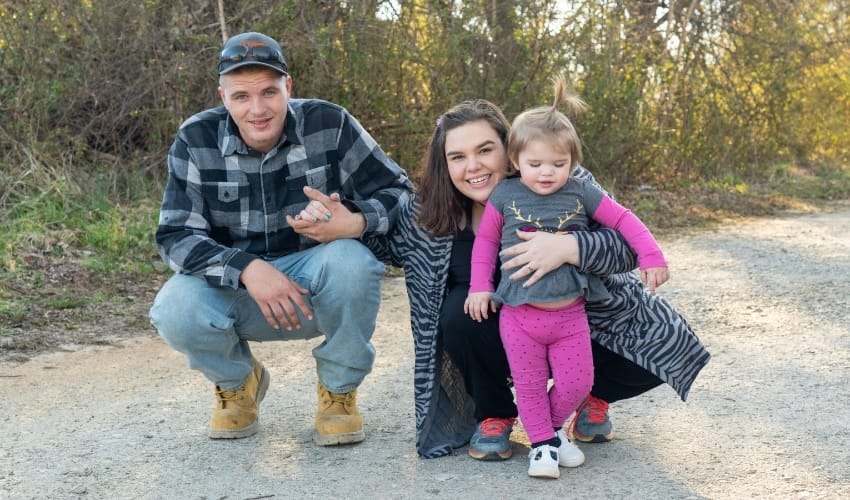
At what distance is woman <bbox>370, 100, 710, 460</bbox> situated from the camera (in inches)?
128

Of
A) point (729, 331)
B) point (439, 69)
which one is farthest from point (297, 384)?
point (439, 69)

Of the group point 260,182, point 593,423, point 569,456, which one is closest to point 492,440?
point 569,456

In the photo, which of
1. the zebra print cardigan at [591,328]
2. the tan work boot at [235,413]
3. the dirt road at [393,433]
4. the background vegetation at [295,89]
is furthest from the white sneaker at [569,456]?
the background vegetation at [295,89]

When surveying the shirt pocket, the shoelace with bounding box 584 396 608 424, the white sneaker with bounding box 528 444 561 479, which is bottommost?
the white sneaker with bounding box 528 444 561 479

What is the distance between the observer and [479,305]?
3182 mm

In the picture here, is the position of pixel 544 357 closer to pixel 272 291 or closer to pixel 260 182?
pixel 272 291

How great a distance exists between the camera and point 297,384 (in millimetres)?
4305

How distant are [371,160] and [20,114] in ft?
14.2

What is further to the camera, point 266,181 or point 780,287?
point 780,287

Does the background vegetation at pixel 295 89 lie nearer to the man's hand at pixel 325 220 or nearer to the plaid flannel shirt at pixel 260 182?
the plaid flannel shirt at pixel 260 182

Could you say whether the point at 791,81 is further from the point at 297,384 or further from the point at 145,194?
the point at 297,384

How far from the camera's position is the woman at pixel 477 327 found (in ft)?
10.6

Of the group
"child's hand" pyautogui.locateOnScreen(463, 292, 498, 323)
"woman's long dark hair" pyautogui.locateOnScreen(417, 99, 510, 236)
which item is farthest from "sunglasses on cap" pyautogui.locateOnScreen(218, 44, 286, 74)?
"child's hand" pyautogui.locateOnScreen(463, 292, 498, 323)

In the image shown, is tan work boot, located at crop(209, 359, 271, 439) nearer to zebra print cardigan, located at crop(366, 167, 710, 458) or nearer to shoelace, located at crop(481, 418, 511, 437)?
zebra print cardigan, located at crop(366, 167, 710, 458)
